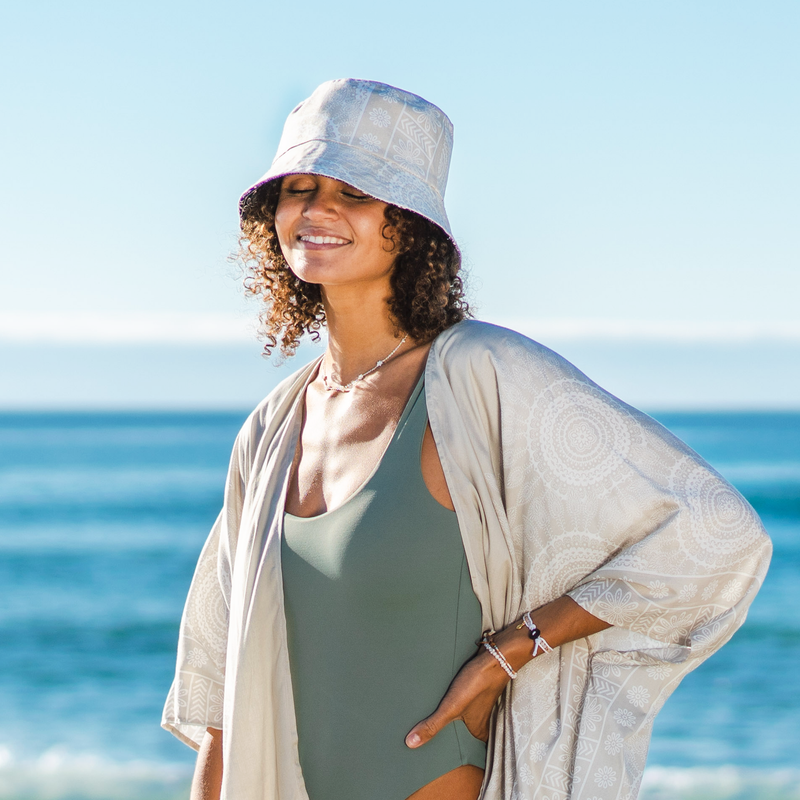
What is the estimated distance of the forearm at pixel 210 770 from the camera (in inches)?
87.5

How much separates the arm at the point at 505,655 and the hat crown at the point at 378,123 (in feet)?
2.81

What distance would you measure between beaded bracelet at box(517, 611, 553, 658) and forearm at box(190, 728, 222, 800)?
817 mm

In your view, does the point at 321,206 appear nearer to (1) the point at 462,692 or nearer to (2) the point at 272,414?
(2) the point at 272,414

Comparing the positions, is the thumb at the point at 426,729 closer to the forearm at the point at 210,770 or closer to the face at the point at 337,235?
the forearm at the point at 210,770

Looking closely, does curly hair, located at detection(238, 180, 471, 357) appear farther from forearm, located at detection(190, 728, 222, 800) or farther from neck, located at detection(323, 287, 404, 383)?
forearm, located at detection(190, 728, 222, 800)

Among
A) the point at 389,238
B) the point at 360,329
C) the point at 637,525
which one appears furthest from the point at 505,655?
the point at 389,238

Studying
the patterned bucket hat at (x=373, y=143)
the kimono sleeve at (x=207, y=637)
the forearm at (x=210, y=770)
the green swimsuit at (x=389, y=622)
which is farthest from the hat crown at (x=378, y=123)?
the forearm at (x=210, y=770)

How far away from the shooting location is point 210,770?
7.36ft

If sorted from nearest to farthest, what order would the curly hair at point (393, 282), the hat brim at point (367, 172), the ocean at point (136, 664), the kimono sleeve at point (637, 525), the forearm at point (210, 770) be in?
the kimono sleeve at point (637, 525) → the hat brim at point (367, 172) → the curly hair at point (393, 282) → the forearm at point (210, 770) → the ocean at point (136, 664)

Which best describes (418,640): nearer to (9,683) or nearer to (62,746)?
(62,746)

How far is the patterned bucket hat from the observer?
194cm

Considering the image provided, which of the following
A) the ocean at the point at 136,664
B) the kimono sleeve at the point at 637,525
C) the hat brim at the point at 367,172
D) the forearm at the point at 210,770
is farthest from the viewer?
the ocean at the point at 136,664

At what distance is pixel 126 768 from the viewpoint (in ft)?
26.5

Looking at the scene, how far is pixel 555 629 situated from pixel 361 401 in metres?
0.58
